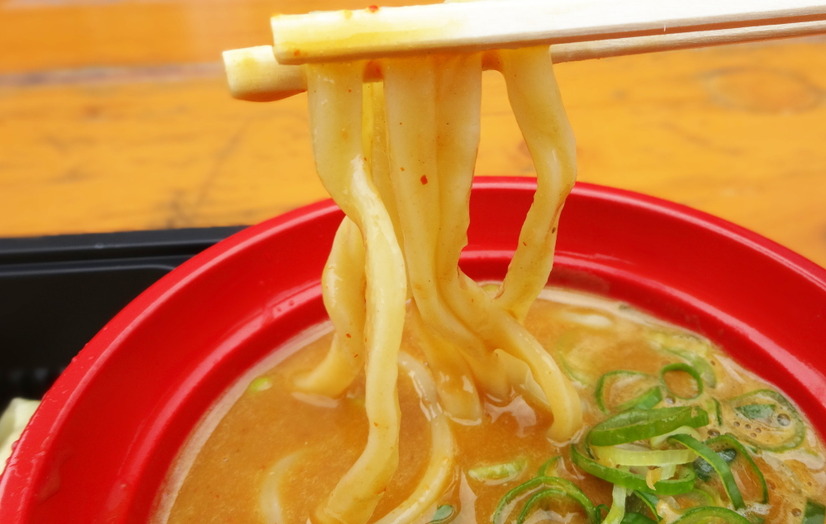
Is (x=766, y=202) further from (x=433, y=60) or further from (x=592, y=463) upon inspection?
(x=433, y=60)

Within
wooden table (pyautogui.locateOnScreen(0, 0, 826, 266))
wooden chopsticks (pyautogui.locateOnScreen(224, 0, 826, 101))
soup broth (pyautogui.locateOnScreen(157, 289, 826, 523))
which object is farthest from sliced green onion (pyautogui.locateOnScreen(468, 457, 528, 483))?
wooden table (pyautogui.locateOnScreen(0, 0, 826, 266))

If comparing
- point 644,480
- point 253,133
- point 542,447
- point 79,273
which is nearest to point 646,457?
point 644,480

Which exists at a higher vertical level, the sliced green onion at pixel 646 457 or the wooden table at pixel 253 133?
the wooden table at pixel 253 133

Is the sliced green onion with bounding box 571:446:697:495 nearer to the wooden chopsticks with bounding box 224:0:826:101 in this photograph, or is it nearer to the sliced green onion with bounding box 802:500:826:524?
the sliced green onion with bounding box 802:500:826:524

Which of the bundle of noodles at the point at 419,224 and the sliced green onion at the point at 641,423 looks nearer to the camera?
the bundle of noodles at the point at 419,224

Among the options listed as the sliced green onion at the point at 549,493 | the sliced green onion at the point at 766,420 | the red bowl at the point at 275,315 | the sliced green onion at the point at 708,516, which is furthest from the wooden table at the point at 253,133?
the sliced green onion at the point at 549,493

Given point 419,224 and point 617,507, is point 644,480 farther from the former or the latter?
point 419,224

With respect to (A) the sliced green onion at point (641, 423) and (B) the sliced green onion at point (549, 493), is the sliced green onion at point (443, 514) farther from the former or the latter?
(A) the sliced green onion at point (641, 423)
